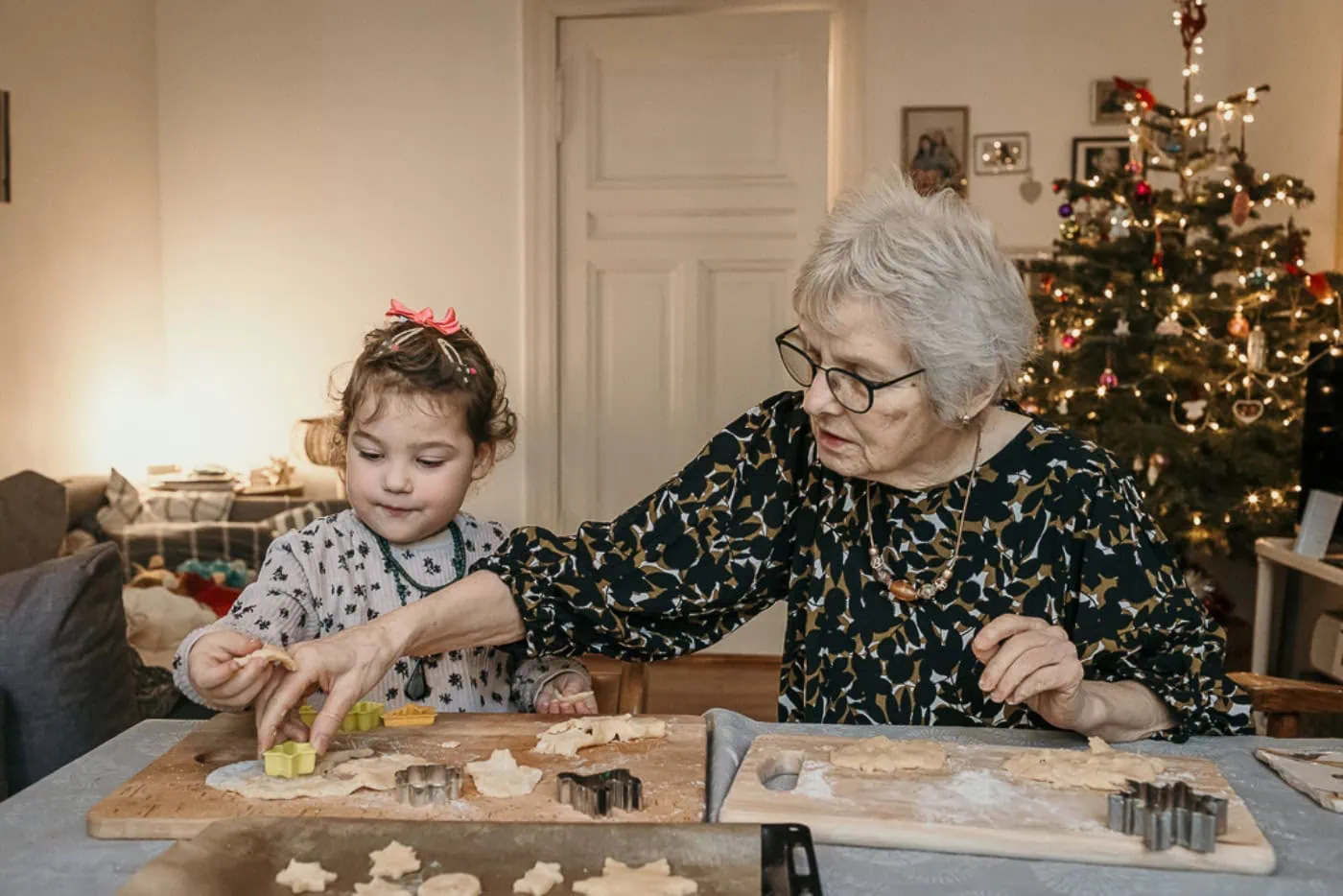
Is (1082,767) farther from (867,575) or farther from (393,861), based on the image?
(393,861)

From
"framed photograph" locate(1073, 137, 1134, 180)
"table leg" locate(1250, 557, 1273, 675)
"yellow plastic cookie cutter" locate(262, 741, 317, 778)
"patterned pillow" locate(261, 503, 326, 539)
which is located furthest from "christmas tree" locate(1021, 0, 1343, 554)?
"yellow plastic cookie cutter" locate(262, 741, 317, 778)

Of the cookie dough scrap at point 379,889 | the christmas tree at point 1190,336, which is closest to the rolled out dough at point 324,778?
the cookie dough scrap at point 379,889

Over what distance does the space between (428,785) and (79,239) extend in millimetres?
4319

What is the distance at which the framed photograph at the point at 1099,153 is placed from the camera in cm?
506

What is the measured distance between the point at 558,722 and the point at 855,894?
19.2 inches

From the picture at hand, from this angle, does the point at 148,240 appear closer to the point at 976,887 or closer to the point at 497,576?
the point at 497,576

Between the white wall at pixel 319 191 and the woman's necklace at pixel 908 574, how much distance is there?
376 cm

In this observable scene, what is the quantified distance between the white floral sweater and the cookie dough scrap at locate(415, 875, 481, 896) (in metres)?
0.80

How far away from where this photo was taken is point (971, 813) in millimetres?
1161

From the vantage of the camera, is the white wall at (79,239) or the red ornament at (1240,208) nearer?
the red ornament at (1240,208)

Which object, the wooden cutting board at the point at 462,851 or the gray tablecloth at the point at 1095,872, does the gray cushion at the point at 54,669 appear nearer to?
the wooden cutting board at the point at 462,851

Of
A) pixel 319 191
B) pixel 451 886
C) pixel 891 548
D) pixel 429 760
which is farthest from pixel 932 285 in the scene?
pixel 319 191

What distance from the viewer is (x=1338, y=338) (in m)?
3.73

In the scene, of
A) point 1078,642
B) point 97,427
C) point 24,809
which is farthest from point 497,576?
point 97,427
